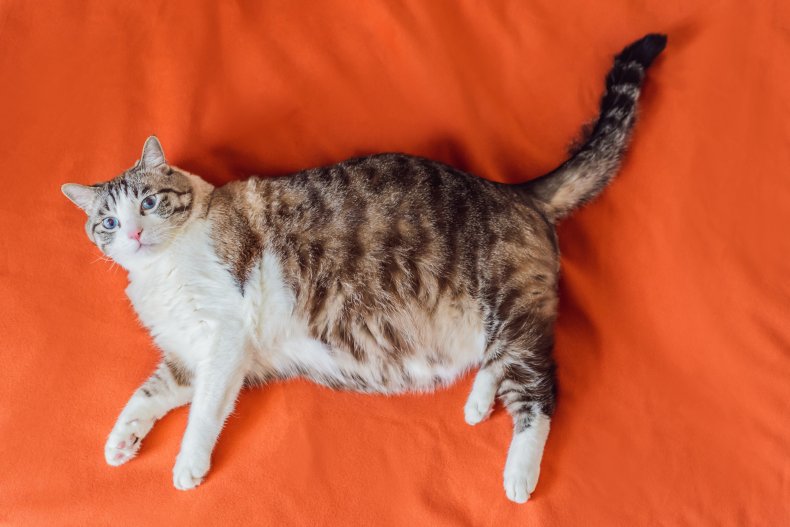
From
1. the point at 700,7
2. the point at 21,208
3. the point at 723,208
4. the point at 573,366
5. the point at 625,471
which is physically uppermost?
the point at 21,208

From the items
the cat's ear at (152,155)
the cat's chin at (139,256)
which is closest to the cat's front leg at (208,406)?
the cat's chin at (139,256)

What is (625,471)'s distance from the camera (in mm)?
1471

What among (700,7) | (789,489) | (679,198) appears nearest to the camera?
(789,489)

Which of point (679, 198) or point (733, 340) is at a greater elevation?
point (679, 198)

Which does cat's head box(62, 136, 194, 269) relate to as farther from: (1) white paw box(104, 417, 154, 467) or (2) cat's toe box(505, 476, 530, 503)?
(2) cat's toe box(505, 476, 530, 503)

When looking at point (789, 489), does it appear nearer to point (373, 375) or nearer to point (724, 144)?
point (724, 144)

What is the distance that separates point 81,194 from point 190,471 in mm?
777

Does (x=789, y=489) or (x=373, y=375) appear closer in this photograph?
(x=789, y=489)

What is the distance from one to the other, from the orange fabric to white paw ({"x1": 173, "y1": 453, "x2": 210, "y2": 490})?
0.13ft

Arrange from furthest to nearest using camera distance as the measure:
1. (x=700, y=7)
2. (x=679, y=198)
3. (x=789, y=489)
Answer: (x=700, y=7)
(x=679, y=198)
(x=789, y=489)

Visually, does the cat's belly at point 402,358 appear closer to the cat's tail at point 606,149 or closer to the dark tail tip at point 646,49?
the cat's tail at point 606,149

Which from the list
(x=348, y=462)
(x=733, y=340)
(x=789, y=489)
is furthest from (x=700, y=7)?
(x=348, y=462)

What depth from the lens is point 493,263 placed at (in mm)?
1575

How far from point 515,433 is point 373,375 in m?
0.39
